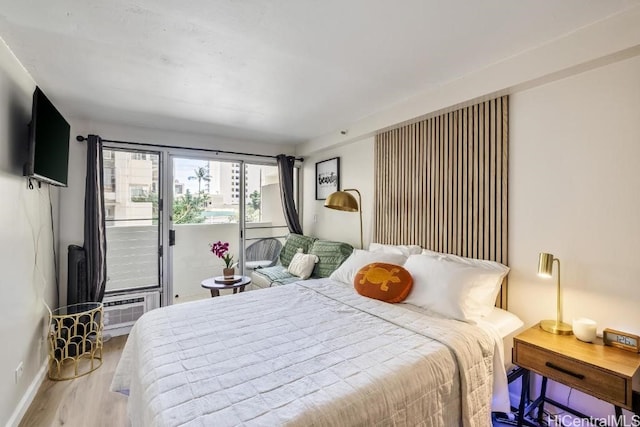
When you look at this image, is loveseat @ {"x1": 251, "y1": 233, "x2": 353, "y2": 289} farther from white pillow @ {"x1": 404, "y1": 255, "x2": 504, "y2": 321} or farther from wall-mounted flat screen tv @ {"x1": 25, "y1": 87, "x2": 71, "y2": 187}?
wall-mounted flat screen tv @ {"x1": 25, "y1": 87, "x2": 71, "y2": 187}

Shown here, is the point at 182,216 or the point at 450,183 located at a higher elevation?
the point at 450,183

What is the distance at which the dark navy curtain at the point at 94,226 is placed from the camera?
10.3 feet

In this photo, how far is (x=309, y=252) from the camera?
3.88 m

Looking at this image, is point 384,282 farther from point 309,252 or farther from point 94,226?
point 94,226

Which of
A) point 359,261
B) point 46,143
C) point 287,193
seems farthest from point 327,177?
point 46,143

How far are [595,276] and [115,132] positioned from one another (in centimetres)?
459

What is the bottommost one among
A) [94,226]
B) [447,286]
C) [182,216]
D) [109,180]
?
[447,286]

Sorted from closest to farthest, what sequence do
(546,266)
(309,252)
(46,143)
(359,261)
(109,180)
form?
1. (546,266)
2. (46,143)
3. (359,261)
4. (109,180)
5. (309,252)

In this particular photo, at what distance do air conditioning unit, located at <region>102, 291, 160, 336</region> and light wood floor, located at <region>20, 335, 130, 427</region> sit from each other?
937 millimetres

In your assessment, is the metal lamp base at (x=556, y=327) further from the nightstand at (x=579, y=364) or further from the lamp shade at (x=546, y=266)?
the lamp shade at (x=546, y=266)

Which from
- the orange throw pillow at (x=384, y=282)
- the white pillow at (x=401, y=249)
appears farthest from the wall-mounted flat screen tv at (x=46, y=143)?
the white pillow at (x=401, y=249)

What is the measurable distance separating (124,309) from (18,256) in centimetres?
177

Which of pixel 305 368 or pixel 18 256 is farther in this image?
pixel 18 256

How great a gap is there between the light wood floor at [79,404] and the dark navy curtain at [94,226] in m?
0.92
